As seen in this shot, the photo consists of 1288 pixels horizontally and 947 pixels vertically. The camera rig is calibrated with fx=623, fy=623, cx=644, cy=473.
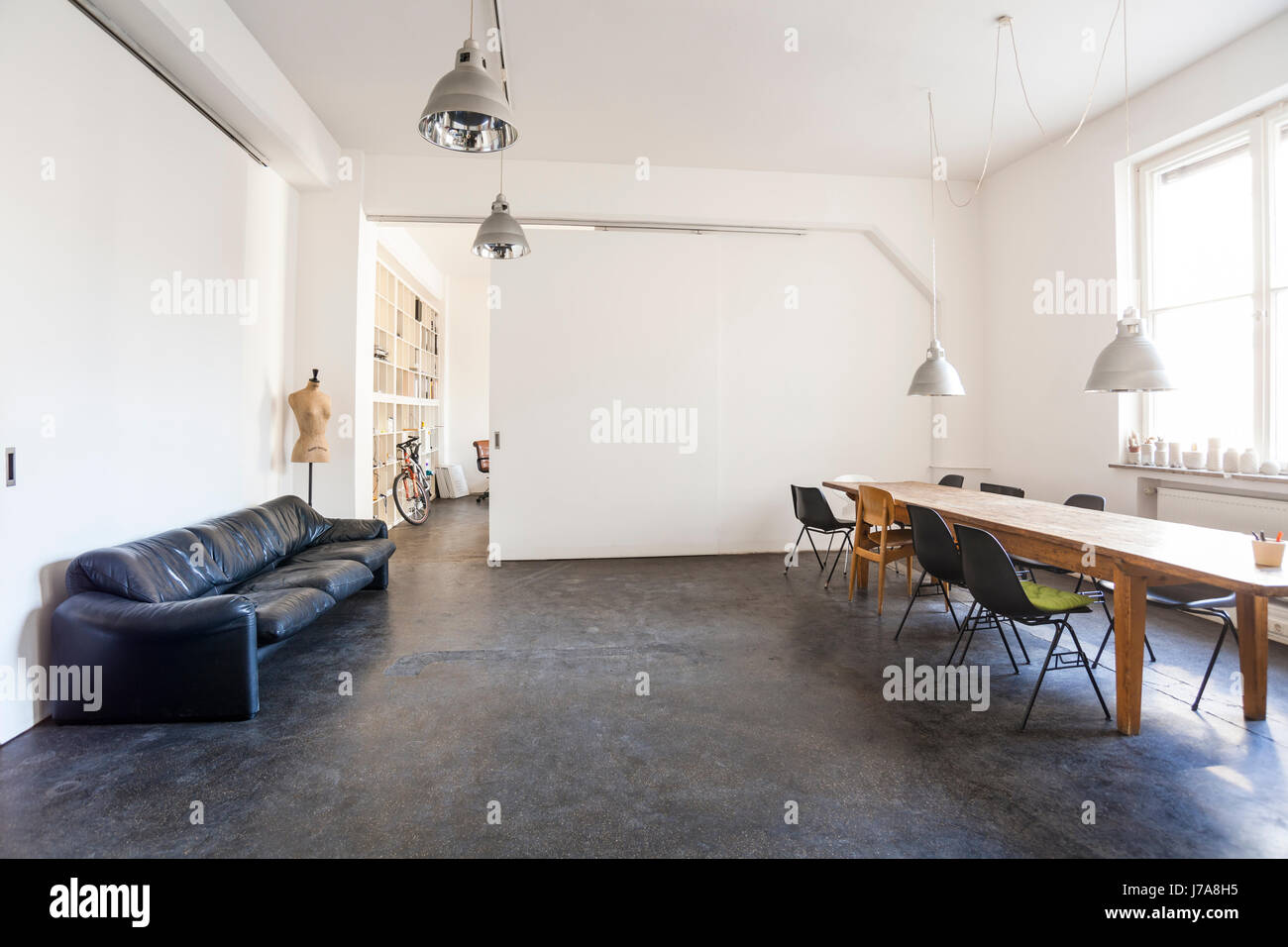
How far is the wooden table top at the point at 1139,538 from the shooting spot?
2.29 meters

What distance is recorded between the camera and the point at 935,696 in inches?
124

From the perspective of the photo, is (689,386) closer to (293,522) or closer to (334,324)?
(334,324)

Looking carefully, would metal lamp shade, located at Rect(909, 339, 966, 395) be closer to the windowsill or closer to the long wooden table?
the long wooden table

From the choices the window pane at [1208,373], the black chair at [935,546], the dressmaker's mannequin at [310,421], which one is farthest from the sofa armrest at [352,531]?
the window pane at [1208,373]

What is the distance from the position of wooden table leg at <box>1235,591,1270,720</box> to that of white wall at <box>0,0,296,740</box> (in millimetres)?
5417

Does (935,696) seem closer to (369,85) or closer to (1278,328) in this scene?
(1278,328)

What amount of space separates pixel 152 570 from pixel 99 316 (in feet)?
4.42

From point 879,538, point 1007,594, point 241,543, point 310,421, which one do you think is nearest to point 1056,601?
point 1007,594

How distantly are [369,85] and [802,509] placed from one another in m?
4.93

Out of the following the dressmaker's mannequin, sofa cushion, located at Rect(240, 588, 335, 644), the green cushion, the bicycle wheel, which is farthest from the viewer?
the bicycle wheel

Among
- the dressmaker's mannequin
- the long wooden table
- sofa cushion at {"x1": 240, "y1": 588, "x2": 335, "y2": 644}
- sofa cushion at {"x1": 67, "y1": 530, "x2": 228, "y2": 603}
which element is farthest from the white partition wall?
the long wooden table

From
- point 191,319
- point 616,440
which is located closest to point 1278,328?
point 616,440

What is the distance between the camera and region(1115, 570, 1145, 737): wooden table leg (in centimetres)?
266

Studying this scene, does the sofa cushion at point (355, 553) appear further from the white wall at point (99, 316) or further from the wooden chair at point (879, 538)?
the wooden chair at point (879, 538)
